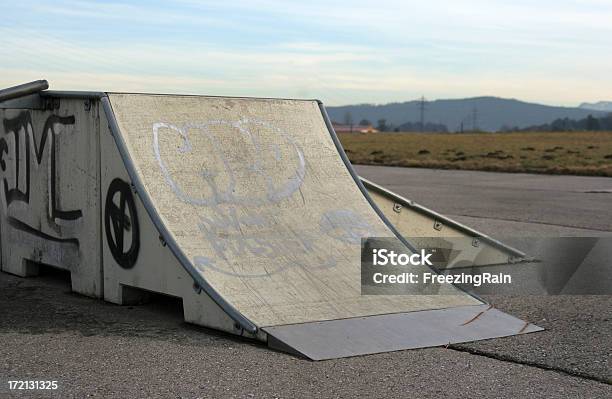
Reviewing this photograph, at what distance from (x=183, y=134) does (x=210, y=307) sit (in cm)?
177

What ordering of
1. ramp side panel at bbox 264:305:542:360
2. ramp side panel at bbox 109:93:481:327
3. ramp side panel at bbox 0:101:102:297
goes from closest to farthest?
ramp side panel at bbox 264:305:542:360
ramp side panel at bbox 109:93:481:327
ramp side panel at bbox 0:101:102:297

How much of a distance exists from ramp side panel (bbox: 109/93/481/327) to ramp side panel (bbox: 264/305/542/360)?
12 cm

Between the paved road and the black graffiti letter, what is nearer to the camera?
the paved road

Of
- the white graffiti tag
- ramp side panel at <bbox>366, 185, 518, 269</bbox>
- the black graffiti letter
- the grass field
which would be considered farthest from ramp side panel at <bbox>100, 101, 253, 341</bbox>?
the grass field

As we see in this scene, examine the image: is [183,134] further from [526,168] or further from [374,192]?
[526,168]

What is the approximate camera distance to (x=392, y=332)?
5.72 m

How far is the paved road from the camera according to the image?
15.2ft

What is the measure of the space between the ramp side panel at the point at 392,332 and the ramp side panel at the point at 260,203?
12 cm

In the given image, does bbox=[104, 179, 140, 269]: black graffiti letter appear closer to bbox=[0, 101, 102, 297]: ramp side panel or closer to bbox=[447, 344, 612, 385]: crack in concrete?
bbox=[0, 101, 102, 297]: ramp side panel

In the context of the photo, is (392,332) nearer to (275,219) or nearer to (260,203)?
(275,219)

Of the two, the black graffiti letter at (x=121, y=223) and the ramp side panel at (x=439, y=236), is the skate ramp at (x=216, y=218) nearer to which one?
the black graffiti letter at (x=121, y=223)

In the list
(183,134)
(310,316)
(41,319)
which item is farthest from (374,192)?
(41,319)

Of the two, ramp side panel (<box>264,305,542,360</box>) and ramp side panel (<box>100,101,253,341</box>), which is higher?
ramp side panel (<box>100,101,253,341</box>)

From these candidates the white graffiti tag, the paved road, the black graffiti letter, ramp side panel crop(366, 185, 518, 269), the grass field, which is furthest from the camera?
the grass field
